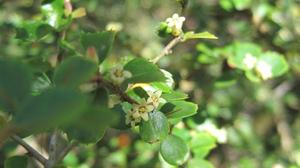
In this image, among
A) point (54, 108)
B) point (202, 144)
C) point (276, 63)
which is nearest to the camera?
point (54, 108)

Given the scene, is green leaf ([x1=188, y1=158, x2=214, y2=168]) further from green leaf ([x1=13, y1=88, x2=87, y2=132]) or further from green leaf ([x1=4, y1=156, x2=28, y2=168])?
green leaf ([x1=13, y1=88, x2=87, y2=132])

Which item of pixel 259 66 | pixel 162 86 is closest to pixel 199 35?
pixel 162 86

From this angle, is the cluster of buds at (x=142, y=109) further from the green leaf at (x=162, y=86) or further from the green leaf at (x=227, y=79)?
the green leaf at (x=227, y=79)

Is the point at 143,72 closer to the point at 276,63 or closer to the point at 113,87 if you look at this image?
the point at 113,87

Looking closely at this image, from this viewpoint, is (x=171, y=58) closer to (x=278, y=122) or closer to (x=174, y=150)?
(x=278, y=122)

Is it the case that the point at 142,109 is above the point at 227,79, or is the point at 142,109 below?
above

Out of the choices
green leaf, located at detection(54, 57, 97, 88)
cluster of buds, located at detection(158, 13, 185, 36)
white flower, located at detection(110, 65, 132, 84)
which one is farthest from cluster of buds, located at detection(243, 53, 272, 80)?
green leaf, located at detection(54, 57, 97, 88)
